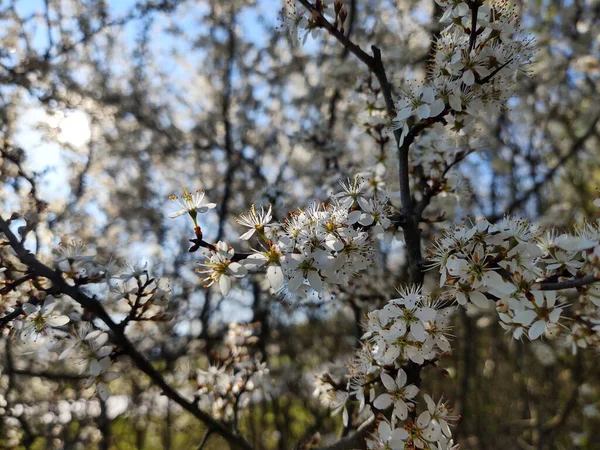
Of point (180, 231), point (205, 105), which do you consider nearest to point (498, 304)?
point (180, 231)

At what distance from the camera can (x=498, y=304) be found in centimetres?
152

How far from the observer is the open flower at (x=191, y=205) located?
159 centimetres

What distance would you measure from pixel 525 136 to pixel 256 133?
3.32 metres

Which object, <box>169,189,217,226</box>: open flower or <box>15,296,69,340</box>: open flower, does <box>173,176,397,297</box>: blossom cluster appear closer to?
<box>169,189,217,226</box>: open flower

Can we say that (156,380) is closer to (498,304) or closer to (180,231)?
(498,304)

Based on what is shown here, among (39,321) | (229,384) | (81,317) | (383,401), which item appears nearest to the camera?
(383,401)

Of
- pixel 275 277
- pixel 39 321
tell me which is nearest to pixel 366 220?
pixel 275 277

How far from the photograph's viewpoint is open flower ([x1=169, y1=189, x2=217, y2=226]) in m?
1.59

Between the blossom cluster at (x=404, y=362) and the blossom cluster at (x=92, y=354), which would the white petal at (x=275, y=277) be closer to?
the blossom cluster at (x=404, y=362)

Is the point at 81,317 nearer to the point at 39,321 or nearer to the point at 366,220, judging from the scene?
the point at 39,321

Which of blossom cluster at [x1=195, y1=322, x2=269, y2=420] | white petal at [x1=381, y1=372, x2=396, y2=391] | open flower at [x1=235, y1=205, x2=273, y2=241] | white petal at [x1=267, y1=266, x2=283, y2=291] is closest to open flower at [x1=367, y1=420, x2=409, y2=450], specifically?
white petal at [x1=381, y1=372, x2=396, y2=391]

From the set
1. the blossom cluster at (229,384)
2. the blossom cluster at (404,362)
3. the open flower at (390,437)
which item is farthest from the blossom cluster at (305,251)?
the blossom cluster at (229,384)

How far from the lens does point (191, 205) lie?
1.62 metres

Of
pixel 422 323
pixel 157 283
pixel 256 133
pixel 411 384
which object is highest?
pixel 256 133
